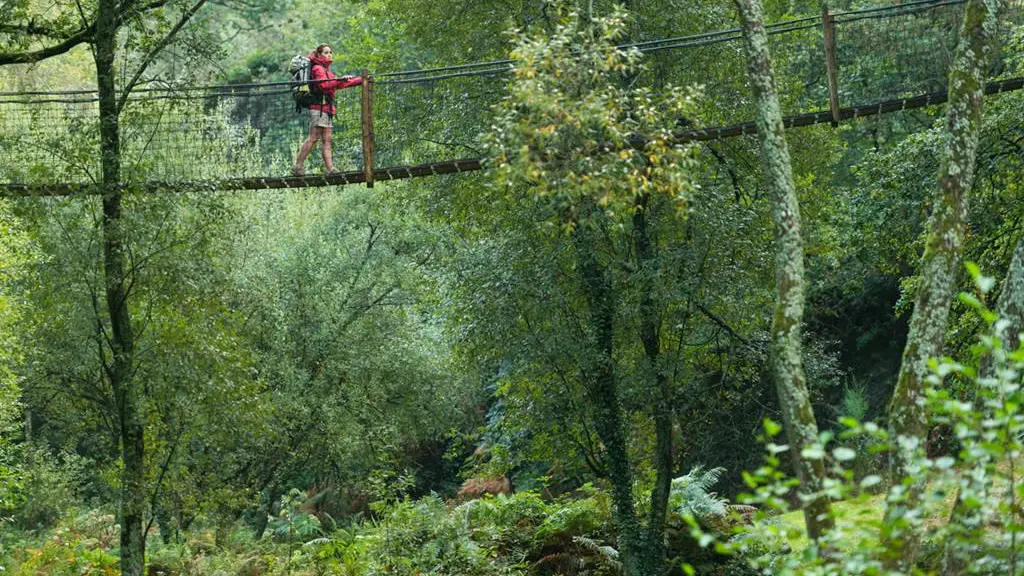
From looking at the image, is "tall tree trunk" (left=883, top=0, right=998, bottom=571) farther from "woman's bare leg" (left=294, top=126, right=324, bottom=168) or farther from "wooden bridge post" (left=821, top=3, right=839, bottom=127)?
"woman's bare leg" (left=294, top=126, right=324, bottom=168)

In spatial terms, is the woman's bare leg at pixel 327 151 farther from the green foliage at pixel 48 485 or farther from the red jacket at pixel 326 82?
the green foliage at pixel 48 485

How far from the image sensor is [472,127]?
11.7 m

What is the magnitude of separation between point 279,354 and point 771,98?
429 inches

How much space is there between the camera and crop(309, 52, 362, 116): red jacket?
10.8 metres

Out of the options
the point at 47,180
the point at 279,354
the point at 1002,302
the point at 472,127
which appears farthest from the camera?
the point at 279,354

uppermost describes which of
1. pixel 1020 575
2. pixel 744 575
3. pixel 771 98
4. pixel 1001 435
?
pixel 771 98

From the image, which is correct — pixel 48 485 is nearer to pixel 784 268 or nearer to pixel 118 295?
pixel 118 295

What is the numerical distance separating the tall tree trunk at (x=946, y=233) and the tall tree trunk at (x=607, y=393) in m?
3.90

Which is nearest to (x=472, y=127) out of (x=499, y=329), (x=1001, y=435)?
(x=499, y=329)

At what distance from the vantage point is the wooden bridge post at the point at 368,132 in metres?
10.4

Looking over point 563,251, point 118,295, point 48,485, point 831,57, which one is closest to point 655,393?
point 563,251

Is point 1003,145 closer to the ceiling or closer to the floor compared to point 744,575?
closer to the ceiling

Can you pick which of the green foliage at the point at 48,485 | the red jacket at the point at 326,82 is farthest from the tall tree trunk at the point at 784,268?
the green foliage at the point at 48,485

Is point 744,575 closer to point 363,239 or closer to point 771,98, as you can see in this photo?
point 771,98
